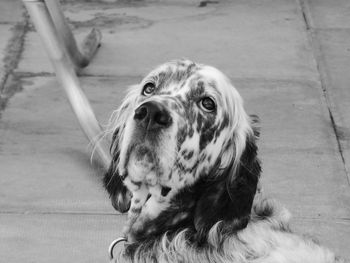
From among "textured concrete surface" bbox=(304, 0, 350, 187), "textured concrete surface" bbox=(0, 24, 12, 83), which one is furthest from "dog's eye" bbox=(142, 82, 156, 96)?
"textured concrete surface" bbox=(0, 24, 12, 83)

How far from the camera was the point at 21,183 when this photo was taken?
5738mm

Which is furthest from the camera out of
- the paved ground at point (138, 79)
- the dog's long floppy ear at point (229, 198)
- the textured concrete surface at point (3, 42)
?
the textured concrete surface at point (3, 42)

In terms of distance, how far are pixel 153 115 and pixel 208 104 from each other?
1.15 ft

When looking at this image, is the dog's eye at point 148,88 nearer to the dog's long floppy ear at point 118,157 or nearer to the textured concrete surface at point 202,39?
the dog's long floppy ear at point 118,157

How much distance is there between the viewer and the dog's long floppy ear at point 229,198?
11.9 feet

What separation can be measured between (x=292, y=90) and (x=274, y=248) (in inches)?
141

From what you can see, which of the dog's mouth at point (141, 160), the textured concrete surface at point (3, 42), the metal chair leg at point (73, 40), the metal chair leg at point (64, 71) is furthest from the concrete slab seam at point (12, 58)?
the dog's mouth at point (141, 160)

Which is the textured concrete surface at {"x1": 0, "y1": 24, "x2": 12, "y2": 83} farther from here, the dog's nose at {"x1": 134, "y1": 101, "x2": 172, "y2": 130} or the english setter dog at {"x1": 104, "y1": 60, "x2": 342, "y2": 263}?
the dog's nose at {"x1": 134, "y1": 101, "x2": 172, "y2": 130}

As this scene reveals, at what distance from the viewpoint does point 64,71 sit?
6.08 m

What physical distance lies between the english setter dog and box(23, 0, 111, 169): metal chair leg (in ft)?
6.60

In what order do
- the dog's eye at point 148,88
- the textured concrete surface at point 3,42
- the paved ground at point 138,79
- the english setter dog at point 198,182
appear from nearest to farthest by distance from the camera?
the english setter dog at point 198,182 < the dog's eye at point 148,88 < the paved ground at point 138,79 < the textured concrete surface at point 3,42

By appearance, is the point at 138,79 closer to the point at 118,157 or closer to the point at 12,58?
the point at 12,58

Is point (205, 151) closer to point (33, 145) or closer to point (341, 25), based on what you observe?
point (33, 145)

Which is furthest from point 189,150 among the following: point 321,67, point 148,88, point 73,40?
point 321,67
